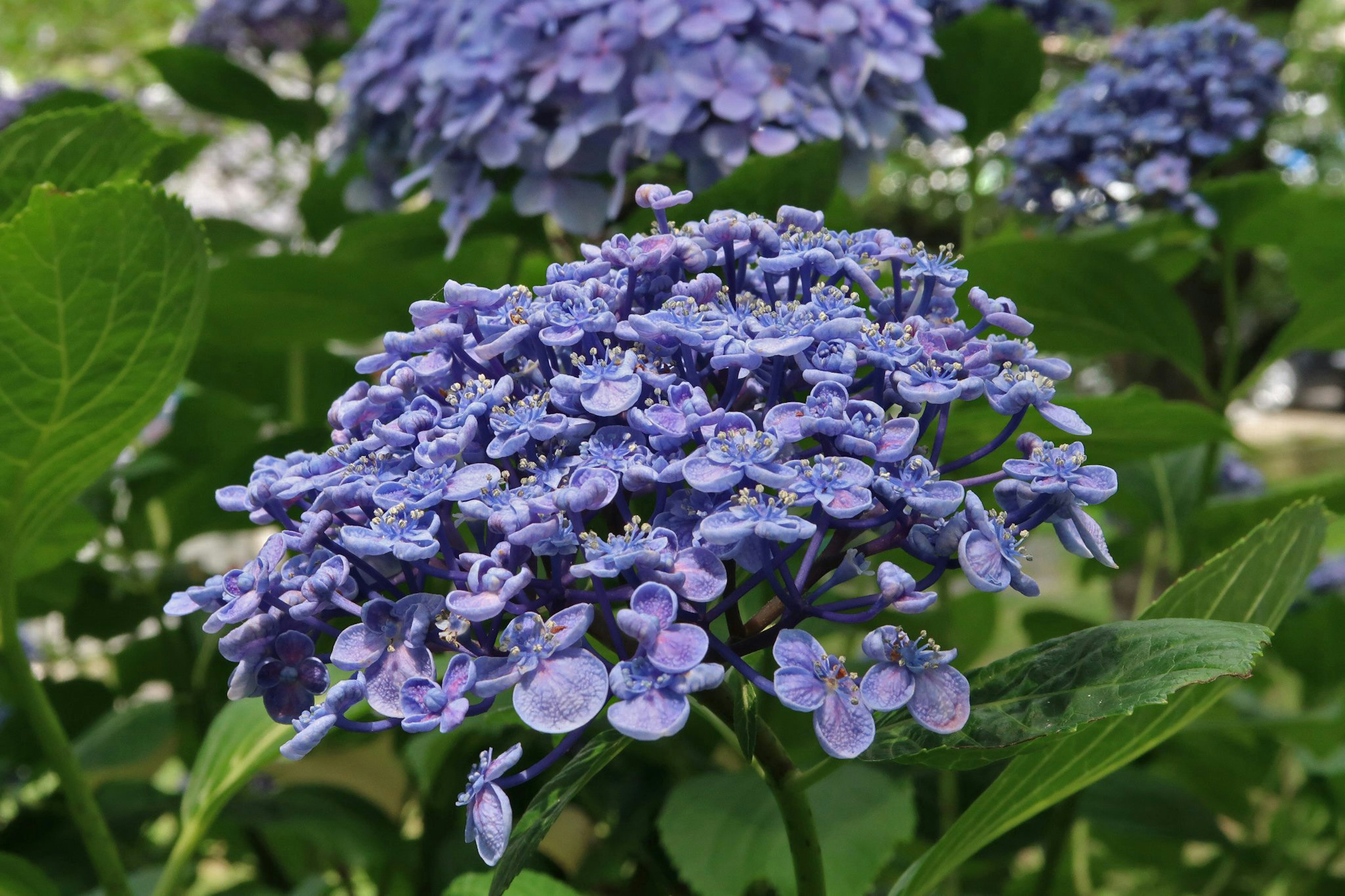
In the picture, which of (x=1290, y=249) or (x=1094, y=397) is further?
(x=1290, y=249)

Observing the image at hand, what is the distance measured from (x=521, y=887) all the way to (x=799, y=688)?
345 mm

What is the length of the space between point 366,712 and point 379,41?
0.76 meters

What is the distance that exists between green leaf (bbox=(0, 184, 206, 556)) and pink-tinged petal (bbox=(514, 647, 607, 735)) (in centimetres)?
50

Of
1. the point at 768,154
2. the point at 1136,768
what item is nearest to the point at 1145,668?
the point at 768,154

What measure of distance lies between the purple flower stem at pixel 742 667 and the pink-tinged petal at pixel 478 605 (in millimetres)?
98

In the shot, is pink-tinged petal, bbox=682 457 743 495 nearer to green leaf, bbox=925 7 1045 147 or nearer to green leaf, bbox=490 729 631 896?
green leaf, bbox=490 729 631 896

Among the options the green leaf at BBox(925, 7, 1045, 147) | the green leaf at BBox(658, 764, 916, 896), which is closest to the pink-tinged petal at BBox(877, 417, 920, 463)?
the green leaf at BBox(658, 764, 916, 896)

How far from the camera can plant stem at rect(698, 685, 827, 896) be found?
584 millimetres

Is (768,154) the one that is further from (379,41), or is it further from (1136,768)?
(1136,768)

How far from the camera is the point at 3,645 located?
923mm

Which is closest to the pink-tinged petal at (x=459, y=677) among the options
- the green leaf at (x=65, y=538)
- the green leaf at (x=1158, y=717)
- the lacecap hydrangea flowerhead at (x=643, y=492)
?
the lacecap hydrangea flowerhead at (x=643, y=492)

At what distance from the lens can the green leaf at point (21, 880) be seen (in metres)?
0.88

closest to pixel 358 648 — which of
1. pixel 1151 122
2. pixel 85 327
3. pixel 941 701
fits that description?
pixel 941 701

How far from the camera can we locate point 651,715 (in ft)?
1.48
